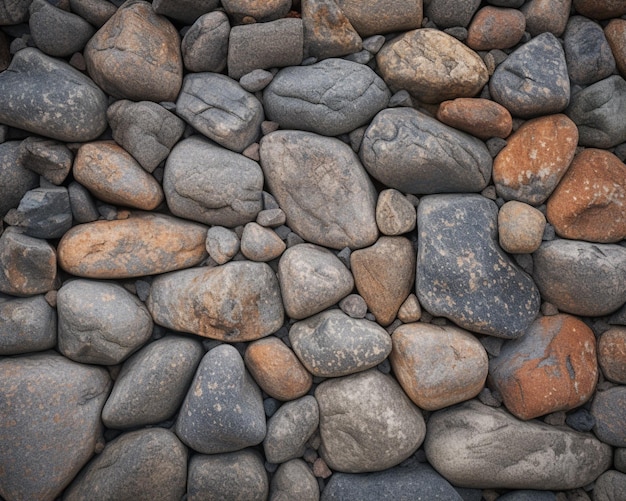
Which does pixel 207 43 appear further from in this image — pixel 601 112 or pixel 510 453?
pixel 510 453

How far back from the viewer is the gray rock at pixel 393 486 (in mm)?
2051

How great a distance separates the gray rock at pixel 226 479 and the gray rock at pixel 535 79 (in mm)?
2161

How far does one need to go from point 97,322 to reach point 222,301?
58 cm

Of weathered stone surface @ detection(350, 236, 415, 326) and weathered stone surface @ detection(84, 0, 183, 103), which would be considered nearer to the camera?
weathered stone surface @ detection(84, 0, 183, 103)

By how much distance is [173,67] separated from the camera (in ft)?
6.87

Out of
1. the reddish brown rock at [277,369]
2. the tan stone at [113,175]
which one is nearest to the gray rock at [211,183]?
the tan stone at [113,175]

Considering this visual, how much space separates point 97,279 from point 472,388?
6.27ft

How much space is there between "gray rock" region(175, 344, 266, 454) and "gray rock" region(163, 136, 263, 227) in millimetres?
670

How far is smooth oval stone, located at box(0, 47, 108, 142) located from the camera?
1959 mm

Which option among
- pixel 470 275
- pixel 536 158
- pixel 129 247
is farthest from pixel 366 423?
pixel 536 158

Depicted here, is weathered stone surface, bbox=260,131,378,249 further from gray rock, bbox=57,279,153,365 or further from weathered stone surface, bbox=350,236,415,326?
gray rock, bbox=57,279,153,365

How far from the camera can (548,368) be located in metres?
2.08

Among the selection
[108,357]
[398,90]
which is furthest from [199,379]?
[398,90]

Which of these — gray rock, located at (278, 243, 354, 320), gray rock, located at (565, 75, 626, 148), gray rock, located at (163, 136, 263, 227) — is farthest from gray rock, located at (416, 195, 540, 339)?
gray rock, located at (163, 136, 263, 227)
